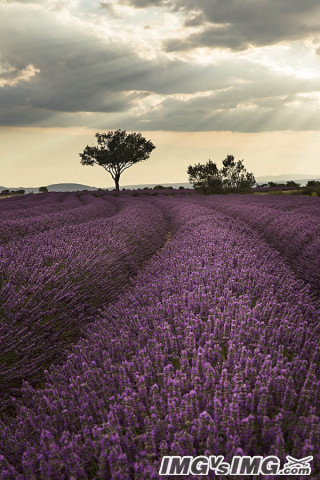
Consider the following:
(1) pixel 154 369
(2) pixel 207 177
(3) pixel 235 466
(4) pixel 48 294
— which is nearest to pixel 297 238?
(4) pixel 48 294

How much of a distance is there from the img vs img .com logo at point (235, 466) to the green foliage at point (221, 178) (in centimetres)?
3688

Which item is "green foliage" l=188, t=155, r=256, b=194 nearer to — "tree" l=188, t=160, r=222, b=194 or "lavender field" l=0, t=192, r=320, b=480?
"tree" l=188, t=160, r=222, b=194

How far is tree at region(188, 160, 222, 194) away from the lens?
3753cm

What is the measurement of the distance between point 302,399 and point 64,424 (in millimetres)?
915

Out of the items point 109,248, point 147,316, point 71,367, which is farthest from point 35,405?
point 109,248

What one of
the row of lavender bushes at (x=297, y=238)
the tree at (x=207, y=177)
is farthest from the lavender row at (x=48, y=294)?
the tree at (x=207, y=177)

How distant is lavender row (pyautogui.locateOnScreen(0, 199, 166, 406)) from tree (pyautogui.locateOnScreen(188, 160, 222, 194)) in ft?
110

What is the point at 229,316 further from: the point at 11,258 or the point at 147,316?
the point at 11,258

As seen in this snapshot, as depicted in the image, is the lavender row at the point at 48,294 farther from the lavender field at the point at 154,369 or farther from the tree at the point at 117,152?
the tree at the point at 117,152

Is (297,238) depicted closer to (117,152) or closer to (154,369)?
(154,369)

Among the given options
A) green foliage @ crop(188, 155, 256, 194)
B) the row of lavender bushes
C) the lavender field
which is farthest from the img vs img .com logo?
green foliage @ crop(188, 155, 256, 194)

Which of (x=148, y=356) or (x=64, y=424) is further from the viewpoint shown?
(x=148, y=356)

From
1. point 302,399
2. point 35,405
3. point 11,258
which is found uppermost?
point 11,258

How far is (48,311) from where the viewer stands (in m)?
2.82
